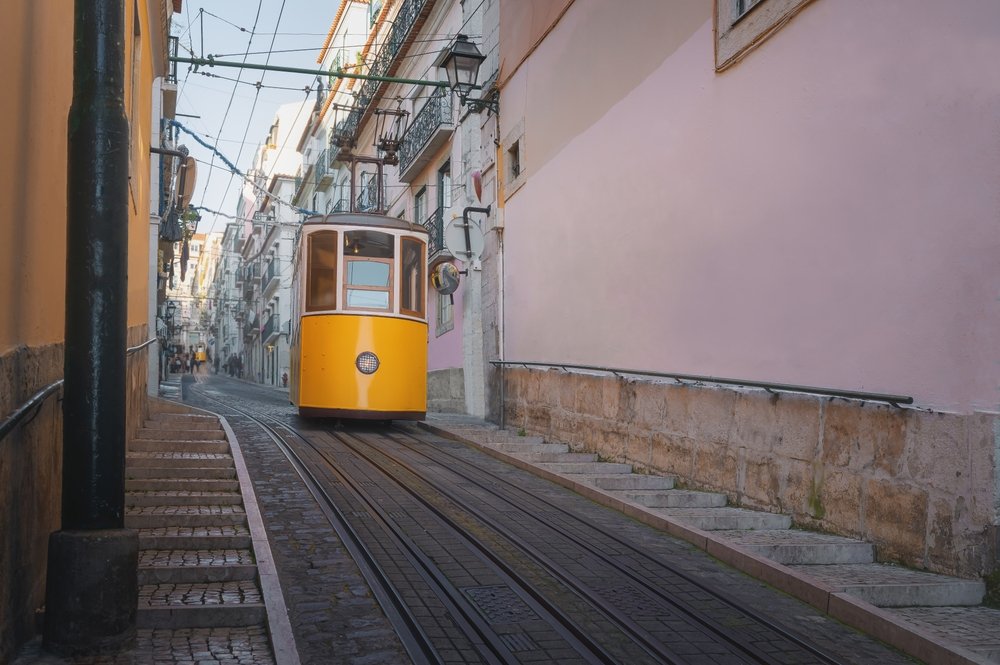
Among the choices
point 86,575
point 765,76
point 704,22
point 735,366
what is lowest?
point 86,575

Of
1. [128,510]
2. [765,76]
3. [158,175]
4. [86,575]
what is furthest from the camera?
[158,175]

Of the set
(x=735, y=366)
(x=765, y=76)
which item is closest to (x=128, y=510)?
(x=735, y=366)

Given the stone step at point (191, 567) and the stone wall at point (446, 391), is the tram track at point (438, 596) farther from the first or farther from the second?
the stone wall at point (446, 391)

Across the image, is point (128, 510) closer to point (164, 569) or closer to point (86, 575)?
point (164, 569)

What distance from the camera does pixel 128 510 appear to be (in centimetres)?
629

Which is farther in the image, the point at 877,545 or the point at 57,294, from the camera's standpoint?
the point at 877,545

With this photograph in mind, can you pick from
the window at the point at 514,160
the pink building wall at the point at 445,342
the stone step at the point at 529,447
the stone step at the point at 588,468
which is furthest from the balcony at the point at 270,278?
the stone step at the point at 588,468

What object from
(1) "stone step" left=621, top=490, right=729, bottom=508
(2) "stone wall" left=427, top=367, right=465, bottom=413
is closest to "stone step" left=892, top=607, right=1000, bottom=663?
(1) "stone step" left=621, top=490, right=729, bottom=508

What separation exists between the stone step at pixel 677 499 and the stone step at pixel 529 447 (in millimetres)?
2984

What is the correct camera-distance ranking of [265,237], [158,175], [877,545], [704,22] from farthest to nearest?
1. [265,237]
2. [158,175]
3. [704,22]
4. [877,545]

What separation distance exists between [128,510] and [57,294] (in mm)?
1964

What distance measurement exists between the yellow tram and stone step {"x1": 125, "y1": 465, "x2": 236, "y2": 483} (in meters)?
4.50

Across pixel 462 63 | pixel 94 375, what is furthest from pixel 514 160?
pixel 94 375

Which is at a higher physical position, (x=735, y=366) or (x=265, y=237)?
(x=265, y=237)
